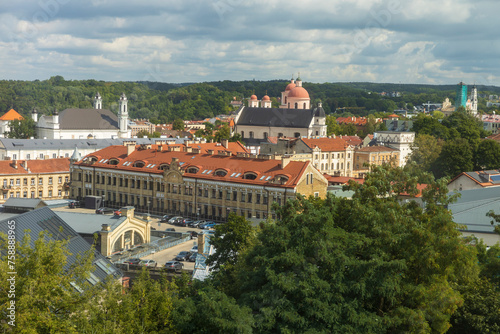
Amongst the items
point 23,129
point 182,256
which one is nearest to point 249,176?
point 182,256

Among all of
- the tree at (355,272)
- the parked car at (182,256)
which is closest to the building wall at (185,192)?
the parked car at (182,256)

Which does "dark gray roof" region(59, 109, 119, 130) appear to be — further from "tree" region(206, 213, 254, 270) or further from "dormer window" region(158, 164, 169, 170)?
"tree" region(206, 213, 254, 270)

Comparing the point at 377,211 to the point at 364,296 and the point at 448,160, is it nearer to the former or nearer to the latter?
the point at 364,296

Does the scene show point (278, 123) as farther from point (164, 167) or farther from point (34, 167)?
point (164, 167)

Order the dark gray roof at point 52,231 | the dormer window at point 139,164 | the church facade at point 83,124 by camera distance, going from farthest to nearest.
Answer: the church facade at point 83,124
the dormer window at point 139,164
the dark gray roof at point 52,231

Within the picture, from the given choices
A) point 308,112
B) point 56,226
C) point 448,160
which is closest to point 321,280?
point 56,226

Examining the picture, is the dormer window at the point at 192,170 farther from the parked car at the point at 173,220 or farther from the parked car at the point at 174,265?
the parked car at the point at 174,265

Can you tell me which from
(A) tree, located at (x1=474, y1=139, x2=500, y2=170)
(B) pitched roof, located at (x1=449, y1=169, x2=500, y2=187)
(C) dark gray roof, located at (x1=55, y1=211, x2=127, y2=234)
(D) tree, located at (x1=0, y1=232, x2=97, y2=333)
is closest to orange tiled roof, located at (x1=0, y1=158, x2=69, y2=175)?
(C) dark gray roof, located at (x1=55, y1=211, x2=127, y2=234)
